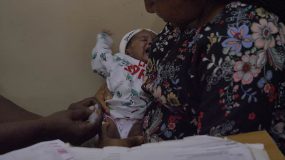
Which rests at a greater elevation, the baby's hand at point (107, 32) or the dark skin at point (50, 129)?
the baby's hand at point (107, 32)

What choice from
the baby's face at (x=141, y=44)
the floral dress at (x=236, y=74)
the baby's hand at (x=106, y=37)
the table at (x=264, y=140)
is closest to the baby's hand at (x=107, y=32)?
the baby's hand at (x=106, y=37)

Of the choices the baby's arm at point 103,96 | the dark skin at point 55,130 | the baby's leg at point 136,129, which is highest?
the dark skin at point 55,130

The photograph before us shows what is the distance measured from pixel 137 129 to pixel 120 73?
0.27 meters

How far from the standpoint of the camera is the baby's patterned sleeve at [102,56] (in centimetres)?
193

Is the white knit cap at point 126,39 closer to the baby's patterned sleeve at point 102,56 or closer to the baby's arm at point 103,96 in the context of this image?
the baby's patterned sleeve at point 102,56

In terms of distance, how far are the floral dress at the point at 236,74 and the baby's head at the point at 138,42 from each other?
2.37 feet

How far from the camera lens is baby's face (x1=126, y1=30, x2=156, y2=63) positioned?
193cm

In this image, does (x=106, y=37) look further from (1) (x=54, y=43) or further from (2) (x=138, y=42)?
(1) (x=54, y=43)

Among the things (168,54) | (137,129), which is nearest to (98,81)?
(137,129)

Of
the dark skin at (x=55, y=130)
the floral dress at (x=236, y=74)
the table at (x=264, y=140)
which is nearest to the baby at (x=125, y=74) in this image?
the dark skin at (x=55, y=130)

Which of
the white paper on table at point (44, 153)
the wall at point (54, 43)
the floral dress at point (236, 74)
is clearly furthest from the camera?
the wall at point (54, 43)

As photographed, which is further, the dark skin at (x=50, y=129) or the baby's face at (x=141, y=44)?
the baby's face at (x=141, y=44)

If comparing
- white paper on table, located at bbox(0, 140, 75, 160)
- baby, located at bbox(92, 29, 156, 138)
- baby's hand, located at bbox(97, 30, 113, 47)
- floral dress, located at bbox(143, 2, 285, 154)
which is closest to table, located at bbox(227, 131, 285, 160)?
floral dress, located at bbox(143, 2, 285, 154)

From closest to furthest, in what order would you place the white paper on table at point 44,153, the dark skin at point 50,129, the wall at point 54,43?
1. the white paper on table at point 44,153
2. the dark skin at point 50,129
3. the wall at point 54,43
